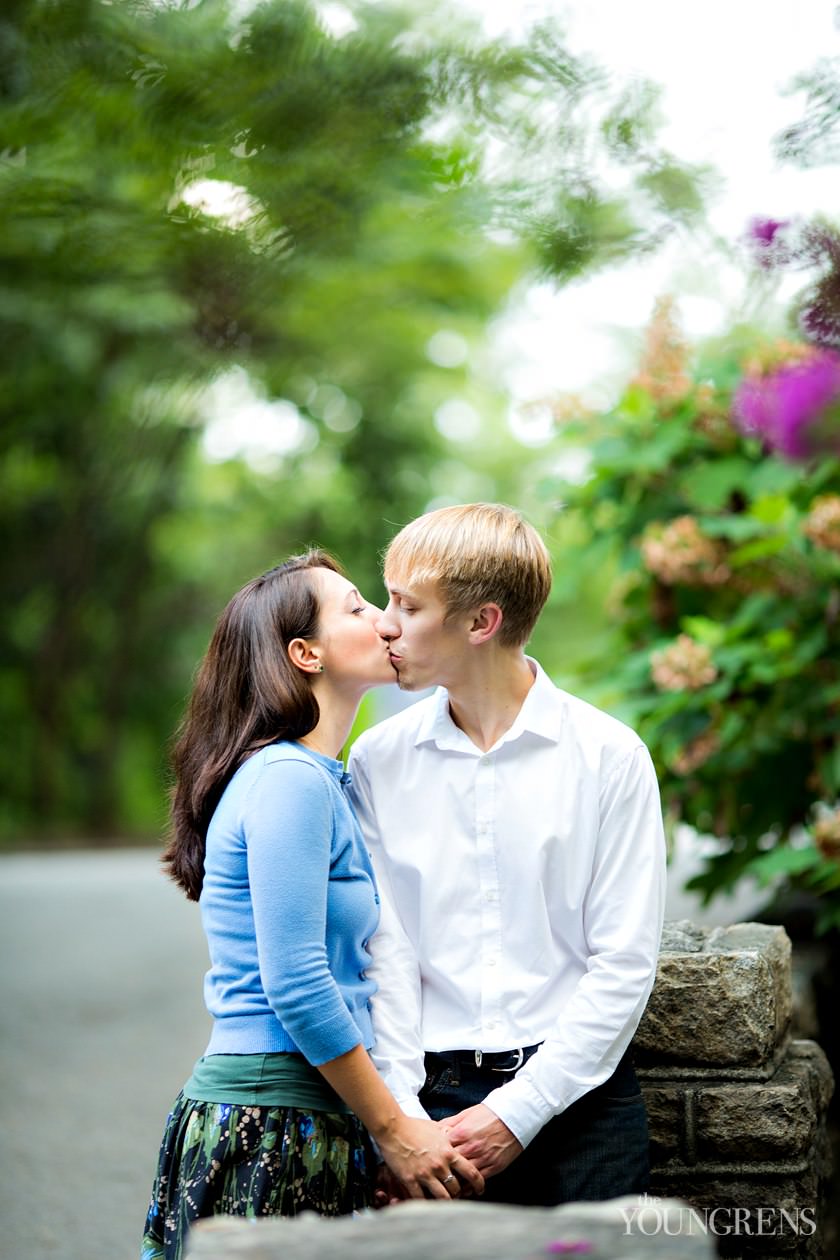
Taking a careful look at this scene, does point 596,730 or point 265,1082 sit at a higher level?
point 596,730

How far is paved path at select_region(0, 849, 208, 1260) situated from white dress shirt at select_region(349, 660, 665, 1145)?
7.50ft

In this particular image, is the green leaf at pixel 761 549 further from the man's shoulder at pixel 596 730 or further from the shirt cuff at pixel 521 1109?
the shirt cuff at pixel 521 1109

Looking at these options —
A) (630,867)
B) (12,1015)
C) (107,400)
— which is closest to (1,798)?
(107,400)

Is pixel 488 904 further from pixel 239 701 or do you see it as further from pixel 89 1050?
pixel 89 1050

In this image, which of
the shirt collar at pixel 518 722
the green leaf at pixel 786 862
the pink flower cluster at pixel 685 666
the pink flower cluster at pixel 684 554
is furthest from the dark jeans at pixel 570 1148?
the pink flower cluster at pixel 684 554

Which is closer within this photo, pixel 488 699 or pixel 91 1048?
pixel 488 699

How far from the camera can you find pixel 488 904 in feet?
8.16

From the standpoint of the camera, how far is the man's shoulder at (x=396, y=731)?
104 inches

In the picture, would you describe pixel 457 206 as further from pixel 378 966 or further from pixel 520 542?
pixel 378 966

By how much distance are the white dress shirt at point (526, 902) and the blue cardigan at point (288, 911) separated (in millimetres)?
88

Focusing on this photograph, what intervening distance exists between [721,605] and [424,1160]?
298cm

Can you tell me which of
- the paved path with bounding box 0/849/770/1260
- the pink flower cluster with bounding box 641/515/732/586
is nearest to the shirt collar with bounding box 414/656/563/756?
the pink flower cluster with bounding box 641/515/732/586

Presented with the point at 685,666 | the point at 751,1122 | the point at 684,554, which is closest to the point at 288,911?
the point at 751,1122

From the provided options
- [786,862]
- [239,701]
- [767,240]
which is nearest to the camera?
[767,240]
